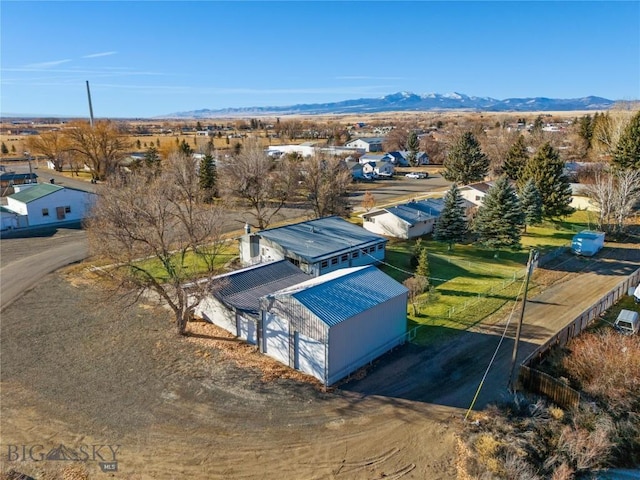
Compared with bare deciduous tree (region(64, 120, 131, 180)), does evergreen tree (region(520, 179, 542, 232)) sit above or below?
below

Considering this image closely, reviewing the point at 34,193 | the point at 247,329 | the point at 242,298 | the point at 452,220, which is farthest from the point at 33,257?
the point at 452,220

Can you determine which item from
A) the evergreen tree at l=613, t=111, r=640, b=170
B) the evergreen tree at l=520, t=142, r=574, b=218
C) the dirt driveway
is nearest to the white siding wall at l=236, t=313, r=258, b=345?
the dirt driveway

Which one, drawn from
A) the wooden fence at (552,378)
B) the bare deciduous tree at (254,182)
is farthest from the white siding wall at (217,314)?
the bare deciduous tree at (254,182)

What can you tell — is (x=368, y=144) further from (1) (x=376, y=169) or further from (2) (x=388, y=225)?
(2) (x=388, y=225)

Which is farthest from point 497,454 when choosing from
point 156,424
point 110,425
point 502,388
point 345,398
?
point 110,425

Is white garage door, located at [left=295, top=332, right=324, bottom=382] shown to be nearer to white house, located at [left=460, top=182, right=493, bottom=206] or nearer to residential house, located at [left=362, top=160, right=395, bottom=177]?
white house, located at [left=460, top=182, right=493, bottom=206]

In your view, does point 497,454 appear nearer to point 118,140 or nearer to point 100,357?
point 100,357

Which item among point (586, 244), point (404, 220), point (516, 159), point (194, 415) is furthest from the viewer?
point (516, 159)
